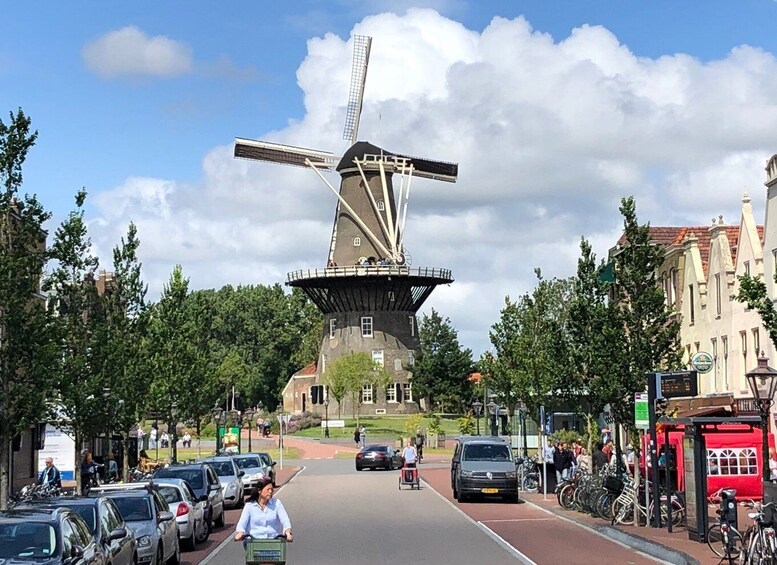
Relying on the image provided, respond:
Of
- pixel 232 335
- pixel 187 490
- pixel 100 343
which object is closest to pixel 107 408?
pixel 100 343

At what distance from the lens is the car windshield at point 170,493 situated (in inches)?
951

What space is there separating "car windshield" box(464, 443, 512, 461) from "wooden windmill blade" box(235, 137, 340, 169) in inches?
2656

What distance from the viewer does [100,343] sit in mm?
30562

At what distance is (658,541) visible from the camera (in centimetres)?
2252

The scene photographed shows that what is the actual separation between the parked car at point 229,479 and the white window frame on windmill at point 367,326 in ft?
219

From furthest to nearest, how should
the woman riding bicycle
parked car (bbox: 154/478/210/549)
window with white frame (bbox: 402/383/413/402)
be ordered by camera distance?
window with white frame (bbox: 402/383/413/402) < parked car (bbox: 154/478/210/549) < the woman riding bicycle

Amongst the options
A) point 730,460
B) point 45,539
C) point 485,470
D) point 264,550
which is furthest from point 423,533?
point 45,539

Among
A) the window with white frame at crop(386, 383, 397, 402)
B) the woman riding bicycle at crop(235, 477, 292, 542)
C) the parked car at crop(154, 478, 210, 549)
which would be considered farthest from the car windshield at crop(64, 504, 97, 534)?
the window with white frame at crop(386, 383, 397, 402)

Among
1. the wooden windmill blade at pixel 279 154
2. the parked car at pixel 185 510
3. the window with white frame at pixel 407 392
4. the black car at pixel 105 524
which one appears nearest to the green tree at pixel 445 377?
the window with white frame at pixel 407 392

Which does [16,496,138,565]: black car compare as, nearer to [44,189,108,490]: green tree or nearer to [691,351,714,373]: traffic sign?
[44,189,108,490]: green tree

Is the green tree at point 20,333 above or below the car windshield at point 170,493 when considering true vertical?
above

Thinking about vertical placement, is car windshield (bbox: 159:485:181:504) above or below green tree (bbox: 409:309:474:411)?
below

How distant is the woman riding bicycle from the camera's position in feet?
46.9

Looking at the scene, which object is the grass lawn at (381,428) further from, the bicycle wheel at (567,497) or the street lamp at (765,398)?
the street lamp at (765,398)
